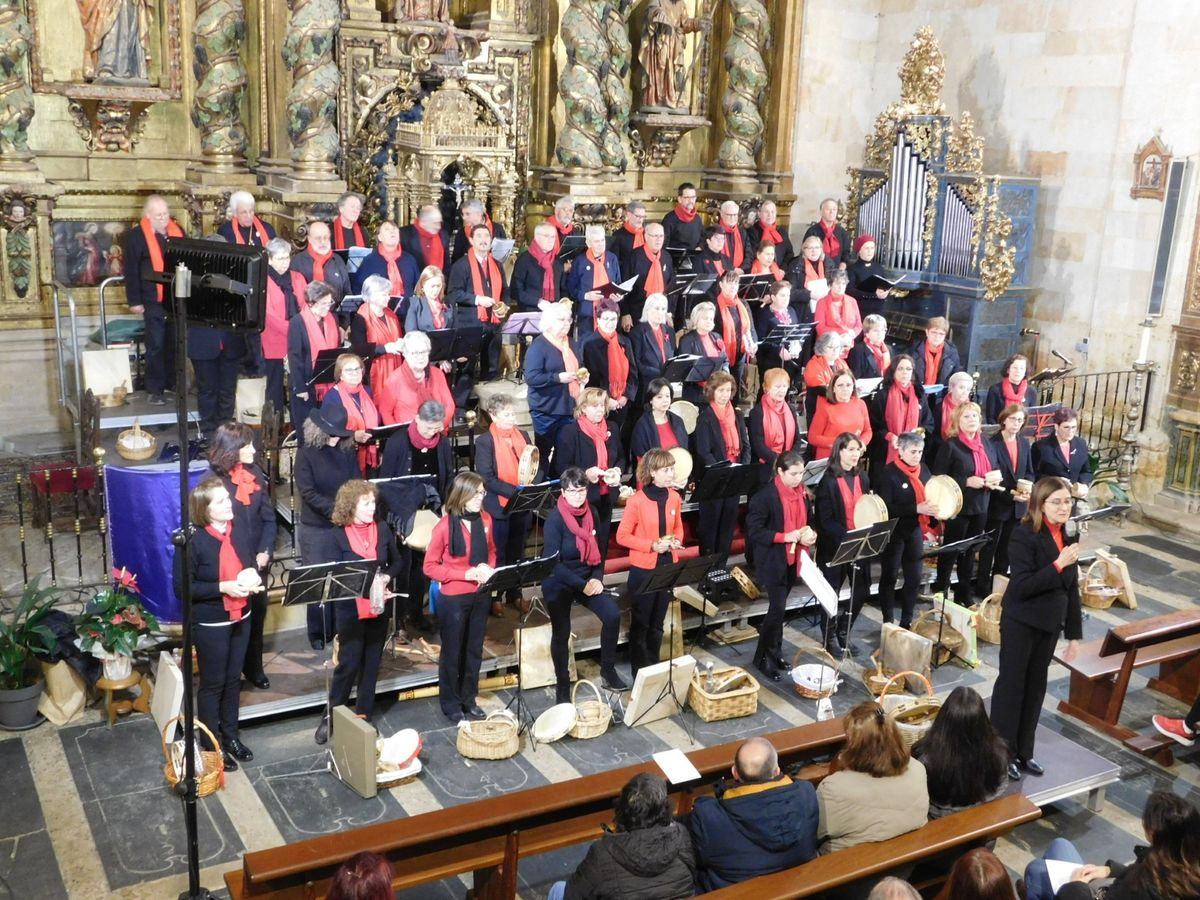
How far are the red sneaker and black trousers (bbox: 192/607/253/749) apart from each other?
587cm

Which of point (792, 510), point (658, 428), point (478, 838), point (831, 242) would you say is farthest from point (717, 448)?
point (831, 242)

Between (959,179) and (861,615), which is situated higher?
(959,179)

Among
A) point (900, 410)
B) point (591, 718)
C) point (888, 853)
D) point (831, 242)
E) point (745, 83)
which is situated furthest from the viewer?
point (745, 83)

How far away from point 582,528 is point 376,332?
2805 mm

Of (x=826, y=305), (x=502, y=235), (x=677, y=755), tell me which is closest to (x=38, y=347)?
(x=502, y=235)

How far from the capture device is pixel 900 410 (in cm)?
1058

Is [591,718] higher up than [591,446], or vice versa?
[591,446]

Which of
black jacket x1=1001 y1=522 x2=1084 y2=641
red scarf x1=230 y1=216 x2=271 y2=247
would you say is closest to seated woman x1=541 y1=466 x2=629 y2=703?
black jacket x1=1001 y1=522 x2=1084 y2=641

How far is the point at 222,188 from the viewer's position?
1261 centimetres

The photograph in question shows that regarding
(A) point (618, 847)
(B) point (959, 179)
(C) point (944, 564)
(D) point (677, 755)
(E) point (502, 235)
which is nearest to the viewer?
(A) point (618, 847)

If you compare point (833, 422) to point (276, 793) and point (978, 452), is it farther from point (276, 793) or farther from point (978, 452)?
point (276, 793)

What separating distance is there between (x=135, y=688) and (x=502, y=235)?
243 inches

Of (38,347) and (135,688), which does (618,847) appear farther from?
(38,347)

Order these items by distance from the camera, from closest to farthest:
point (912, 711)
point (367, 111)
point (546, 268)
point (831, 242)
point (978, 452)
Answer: point (912, 711), point (978, 452), point (546, 268), point (367, 111), point (831, 242)
